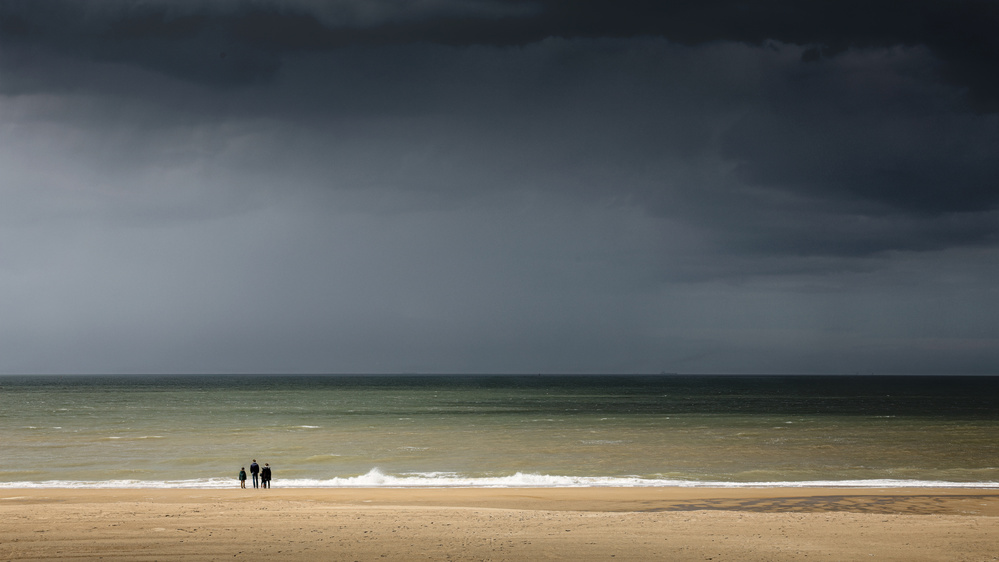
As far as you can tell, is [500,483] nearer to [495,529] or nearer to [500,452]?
[500,452]

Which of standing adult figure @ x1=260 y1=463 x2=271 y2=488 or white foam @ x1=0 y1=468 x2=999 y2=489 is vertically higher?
standing adult figure @ x1=260 y1=463 x2=271 y2=488

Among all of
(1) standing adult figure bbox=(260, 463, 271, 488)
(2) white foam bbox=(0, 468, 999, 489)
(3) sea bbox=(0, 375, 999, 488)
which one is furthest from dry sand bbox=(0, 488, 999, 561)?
(3) sea bbox=(0, 375, 999, 488)

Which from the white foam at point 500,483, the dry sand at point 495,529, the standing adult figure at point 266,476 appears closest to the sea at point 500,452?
the white foam at point 500,483

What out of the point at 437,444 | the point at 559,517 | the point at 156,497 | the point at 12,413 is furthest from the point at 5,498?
the point at 12,413

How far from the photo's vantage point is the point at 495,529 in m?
16.3

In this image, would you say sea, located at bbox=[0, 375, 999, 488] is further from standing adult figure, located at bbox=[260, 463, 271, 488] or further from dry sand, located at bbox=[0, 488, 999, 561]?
dry sand, located at bbox=[0, 488, 999, 561]

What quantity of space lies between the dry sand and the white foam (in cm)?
416

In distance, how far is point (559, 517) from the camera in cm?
1828

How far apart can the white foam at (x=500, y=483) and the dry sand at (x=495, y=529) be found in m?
4.16

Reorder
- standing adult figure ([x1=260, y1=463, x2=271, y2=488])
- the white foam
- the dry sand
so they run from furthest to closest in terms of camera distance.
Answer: the white foam
standing adult figure ([x1=260, y1=463, x2=271, y2=488])
the dry sand

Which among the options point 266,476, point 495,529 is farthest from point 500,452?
point 495,529

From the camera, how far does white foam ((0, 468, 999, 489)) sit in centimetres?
2784

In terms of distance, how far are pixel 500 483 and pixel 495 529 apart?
1233 cm

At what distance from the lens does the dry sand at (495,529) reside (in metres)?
13.9
